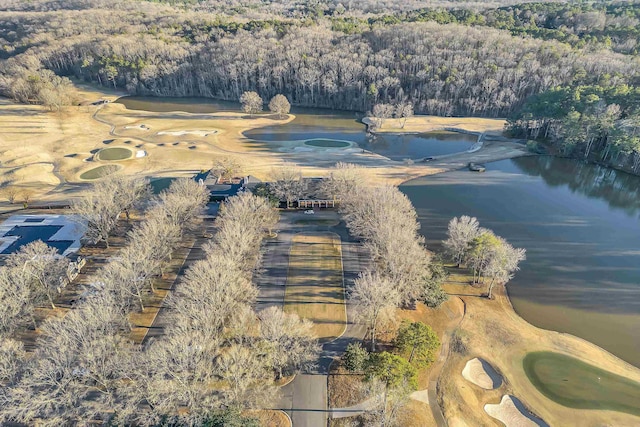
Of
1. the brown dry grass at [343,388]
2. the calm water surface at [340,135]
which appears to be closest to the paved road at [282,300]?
the brown dry grass at [343,388]

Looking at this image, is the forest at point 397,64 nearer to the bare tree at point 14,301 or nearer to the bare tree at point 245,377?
the bare tree at point 245,377

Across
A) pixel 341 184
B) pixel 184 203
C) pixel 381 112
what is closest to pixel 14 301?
pixel 184 203

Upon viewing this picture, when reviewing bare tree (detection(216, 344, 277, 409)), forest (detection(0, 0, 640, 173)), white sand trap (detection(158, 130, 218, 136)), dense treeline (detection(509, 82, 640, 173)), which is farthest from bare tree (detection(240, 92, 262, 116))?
bare tree (detection(216, 344, 277, 409))

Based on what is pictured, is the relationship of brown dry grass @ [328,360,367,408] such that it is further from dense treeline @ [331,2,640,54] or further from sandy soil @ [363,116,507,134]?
dense treeline @ [331,2,640,54]

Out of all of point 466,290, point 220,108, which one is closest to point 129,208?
point 466,290

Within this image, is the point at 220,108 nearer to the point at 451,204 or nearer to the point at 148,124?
the point at 148,124

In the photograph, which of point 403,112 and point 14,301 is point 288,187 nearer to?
point 14,301
